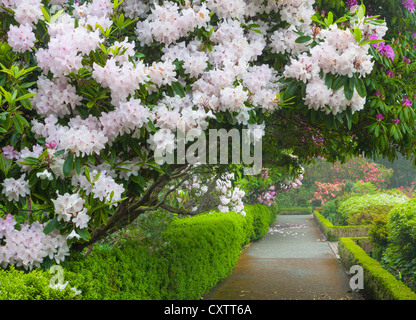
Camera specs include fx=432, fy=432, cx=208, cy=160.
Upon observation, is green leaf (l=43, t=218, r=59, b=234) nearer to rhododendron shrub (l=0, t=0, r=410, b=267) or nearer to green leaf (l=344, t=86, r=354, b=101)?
rhododendron shrub (l=0, t=0, r=410, b=267)

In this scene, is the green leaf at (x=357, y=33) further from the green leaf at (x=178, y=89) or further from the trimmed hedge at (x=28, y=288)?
the trimmed hedge at (x=28, y=288)

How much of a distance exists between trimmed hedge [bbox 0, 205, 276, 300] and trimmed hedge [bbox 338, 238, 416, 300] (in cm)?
234

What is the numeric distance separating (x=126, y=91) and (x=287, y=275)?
647 centimetres

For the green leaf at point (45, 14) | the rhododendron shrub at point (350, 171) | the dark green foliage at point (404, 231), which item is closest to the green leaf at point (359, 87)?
the green leaf at point (45, 14)

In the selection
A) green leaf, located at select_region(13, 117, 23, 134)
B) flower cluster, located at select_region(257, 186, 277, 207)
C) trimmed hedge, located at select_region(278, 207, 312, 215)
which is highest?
green leaf, located at select_region(13, 117, 23, 134)

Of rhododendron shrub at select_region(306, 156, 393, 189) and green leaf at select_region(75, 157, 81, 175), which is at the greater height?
rhododendron shrub at select_region(306, 156, 393, 189)

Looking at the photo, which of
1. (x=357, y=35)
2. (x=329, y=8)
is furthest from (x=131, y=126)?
(x=329, y=8)

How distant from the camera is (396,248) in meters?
7.20

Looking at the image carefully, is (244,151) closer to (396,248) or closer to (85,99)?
(85,99)

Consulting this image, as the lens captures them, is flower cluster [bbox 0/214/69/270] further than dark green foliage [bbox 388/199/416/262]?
No

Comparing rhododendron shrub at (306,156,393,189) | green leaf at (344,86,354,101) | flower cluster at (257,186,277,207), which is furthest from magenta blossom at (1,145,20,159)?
rhododendron shrub at (306,156,393,189)

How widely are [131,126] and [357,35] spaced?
1708 millimetres

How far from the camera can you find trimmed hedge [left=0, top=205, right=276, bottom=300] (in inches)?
108

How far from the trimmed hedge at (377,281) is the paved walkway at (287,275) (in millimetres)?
378
